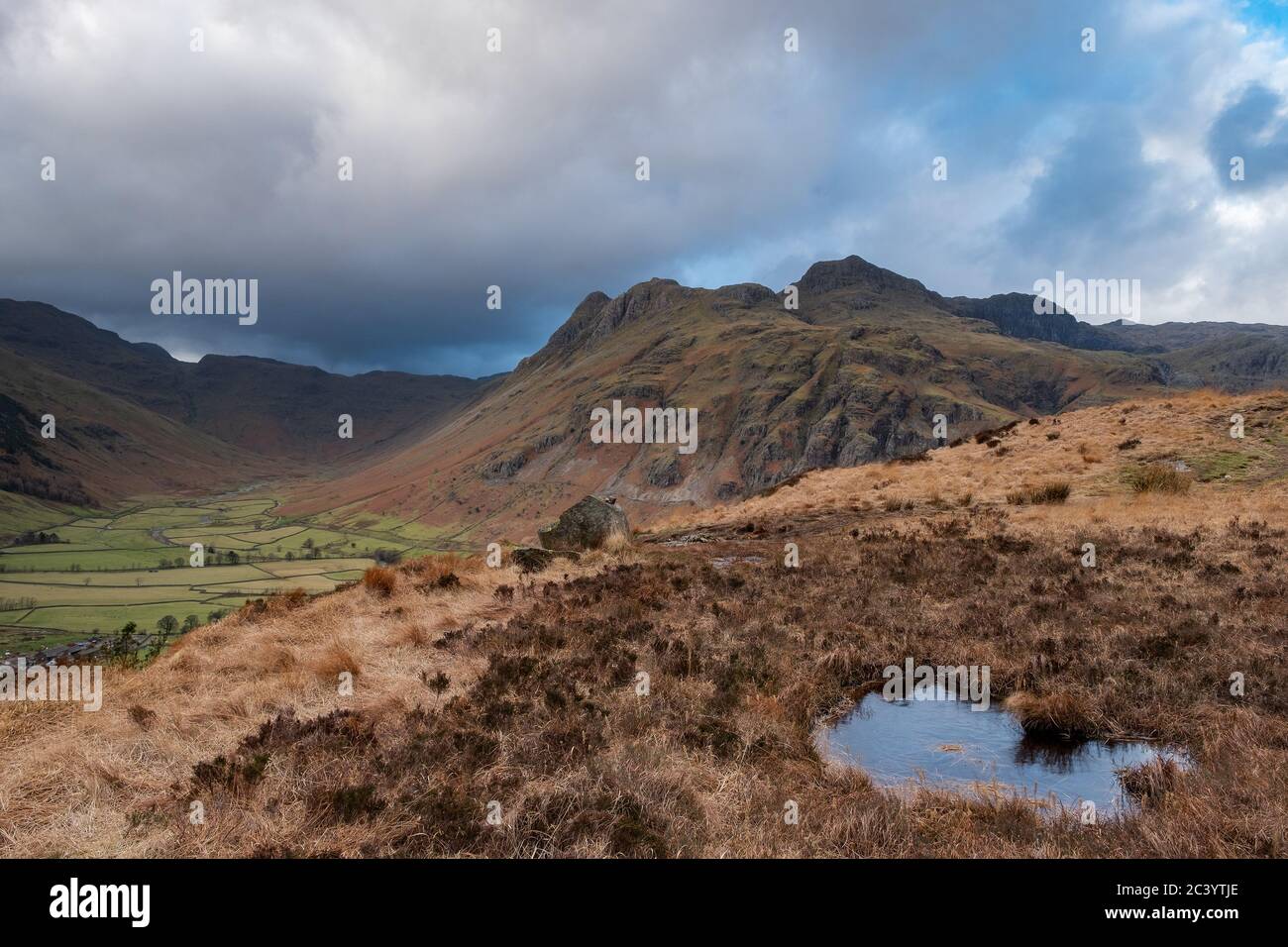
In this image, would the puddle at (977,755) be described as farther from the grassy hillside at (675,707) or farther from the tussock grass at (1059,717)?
the grassy hillside at (675,707)

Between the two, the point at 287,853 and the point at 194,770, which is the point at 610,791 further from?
the point at 194,770

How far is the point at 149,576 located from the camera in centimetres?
13462

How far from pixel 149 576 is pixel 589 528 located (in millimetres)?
153320

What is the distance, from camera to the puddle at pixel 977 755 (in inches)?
257

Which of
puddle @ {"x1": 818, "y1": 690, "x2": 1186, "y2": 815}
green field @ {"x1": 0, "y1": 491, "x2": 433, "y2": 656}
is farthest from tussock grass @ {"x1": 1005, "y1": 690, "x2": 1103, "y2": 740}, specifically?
green field @ {"x1": 0, "y1": 491, "x2": 433, "y2": 656}

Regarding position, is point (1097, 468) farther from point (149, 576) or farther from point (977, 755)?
point (149, 576)

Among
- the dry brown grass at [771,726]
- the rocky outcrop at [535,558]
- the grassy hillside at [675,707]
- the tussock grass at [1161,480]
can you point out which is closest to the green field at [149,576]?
the rocky outcrop at [535,558]

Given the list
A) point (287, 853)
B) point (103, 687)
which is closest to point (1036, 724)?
point (287, 853)

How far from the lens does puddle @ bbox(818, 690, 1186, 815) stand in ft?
21.4

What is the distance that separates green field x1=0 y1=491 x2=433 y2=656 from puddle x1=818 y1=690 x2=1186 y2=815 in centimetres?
4852

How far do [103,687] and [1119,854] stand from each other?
12.0 m

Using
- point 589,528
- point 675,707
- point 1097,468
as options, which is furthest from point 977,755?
point 1097,468

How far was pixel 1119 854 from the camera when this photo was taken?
16.1ft

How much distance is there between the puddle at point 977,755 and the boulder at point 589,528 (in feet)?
44.5
